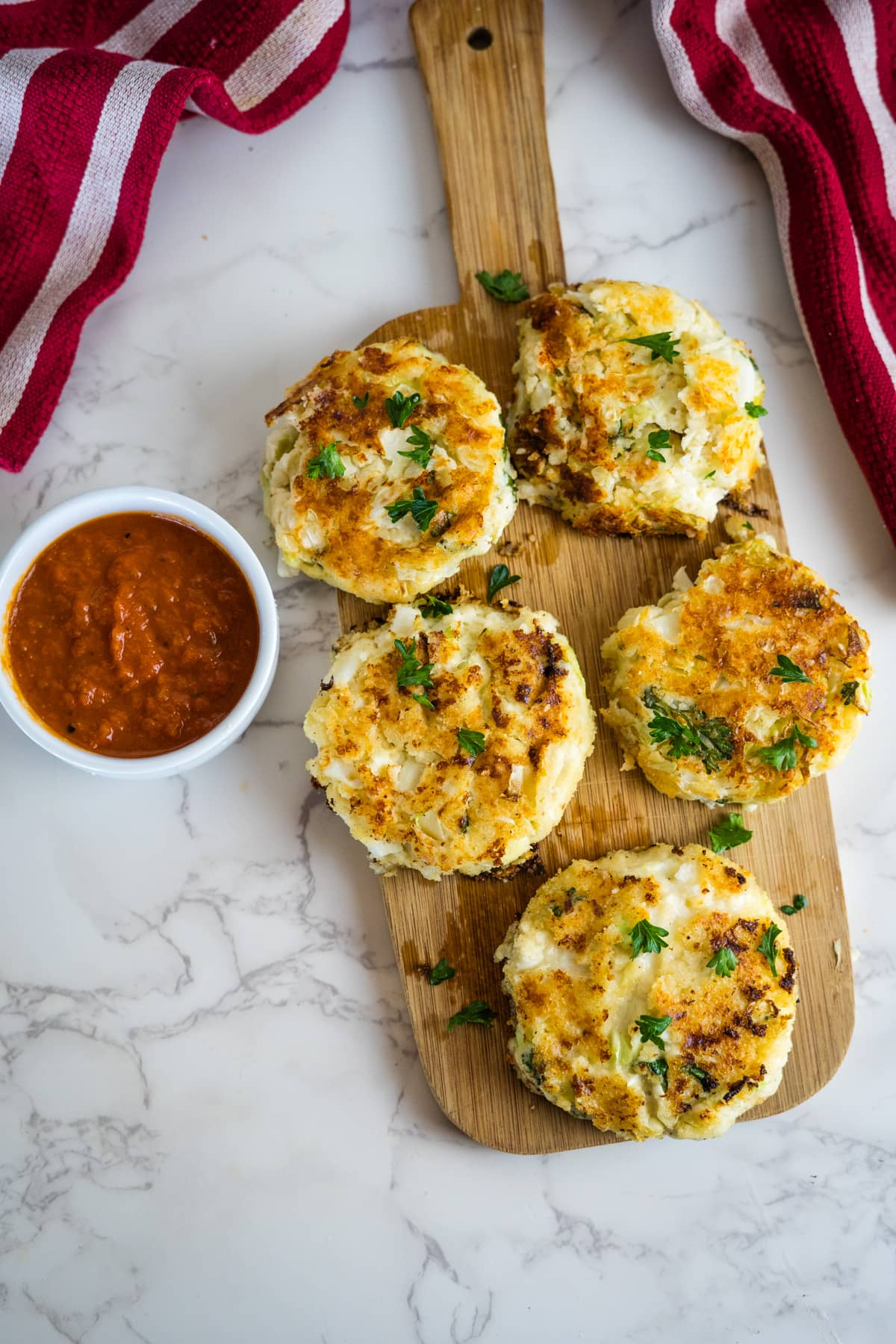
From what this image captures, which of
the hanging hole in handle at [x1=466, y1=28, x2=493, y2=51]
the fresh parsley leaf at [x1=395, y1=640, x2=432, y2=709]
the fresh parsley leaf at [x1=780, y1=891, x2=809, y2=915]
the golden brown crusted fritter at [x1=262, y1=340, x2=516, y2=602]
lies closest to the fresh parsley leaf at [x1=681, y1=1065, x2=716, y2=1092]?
the fresh parsley leaf at [x1=780, y1=891, x2=809, y2=915]

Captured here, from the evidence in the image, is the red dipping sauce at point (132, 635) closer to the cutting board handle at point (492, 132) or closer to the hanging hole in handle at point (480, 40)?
the cutting board handle at point (492, 132)

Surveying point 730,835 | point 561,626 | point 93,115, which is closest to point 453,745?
point 561,626

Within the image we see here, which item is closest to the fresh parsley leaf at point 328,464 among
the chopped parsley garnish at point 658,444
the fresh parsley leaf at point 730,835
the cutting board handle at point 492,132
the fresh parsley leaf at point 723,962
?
the cutting board handle at point 492,132

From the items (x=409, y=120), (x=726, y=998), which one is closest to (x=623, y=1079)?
(x=726, y=998)

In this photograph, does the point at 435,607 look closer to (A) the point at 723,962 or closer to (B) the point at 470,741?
(B) the point at 470,741

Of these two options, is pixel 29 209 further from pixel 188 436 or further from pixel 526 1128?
pixel 526 1128

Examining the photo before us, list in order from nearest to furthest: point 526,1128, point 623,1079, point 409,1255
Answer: point 623,1079
point 526,1128
point 409,1255
